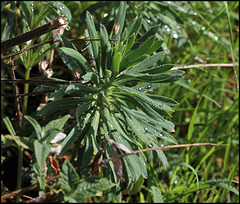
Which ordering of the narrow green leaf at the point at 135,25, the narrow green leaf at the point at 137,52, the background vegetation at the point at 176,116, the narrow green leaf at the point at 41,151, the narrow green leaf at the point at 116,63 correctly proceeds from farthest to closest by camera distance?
1. the background vegetation at the point at 176,116
2. the narrow green leaf at the point at 135,25
3. the narrow green leaf at the point at 137,52
4. the narrow green leaf at the point at 116,63
5. the narrow green leaf at the point at 41,151

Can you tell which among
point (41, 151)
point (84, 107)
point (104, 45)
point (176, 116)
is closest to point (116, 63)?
point (104, 45)

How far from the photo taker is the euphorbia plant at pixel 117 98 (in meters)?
1.61

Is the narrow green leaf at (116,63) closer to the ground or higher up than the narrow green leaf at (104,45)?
closer to the ground

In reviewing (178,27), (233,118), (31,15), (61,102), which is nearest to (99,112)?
(61,102)

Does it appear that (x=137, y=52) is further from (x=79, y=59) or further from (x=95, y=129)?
(x=95, y=129)

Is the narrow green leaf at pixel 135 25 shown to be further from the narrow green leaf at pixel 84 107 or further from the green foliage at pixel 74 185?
the green foliage at pixel 74 185

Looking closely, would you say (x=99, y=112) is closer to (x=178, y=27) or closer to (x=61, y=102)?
(x=61, y=102)

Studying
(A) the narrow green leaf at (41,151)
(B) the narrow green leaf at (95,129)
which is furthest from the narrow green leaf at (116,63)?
(A) the narrow green leaf at (41,151)

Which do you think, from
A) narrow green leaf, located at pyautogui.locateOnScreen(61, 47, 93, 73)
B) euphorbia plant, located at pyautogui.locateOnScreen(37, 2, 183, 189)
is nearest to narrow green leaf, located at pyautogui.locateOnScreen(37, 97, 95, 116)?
euphorbia plant, located at pyautogui.locateOnScreen(37, 2, 183, 189)

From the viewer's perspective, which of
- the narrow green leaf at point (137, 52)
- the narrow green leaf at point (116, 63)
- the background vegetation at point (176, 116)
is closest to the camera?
the narrow green leaf at point (116, 63)

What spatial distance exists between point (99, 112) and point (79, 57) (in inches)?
13.3

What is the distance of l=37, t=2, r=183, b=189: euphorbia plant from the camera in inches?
63.4

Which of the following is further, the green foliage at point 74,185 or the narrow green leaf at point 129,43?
the narrow green leaf at point 129,43

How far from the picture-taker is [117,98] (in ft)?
5.69
